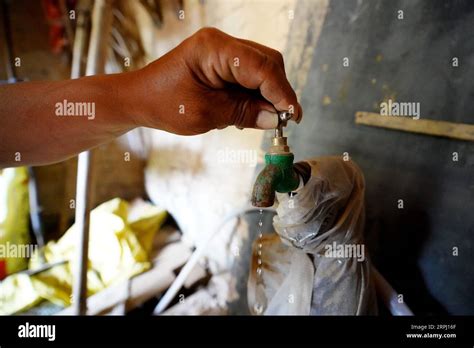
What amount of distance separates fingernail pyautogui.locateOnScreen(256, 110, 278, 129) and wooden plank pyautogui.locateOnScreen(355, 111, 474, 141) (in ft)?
1.29

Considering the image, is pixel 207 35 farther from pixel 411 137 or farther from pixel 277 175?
pixel 411 137

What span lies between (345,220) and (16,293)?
1.35 metres

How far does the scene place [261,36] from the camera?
0.96 meters

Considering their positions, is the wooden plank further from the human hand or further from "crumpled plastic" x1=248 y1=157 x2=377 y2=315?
the human hand

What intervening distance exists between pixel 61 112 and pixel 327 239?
0.63 m

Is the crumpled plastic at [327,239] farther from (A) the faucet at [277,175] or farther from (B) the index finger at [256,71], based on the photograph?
(B) the index finger at [256,71]

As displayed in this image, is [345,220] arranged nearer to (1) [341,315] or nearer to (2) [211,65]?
(1) [341,315]

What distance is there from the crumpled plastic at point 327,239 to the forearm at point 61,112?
1.30ft

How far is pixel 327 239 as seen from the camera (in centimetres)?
58

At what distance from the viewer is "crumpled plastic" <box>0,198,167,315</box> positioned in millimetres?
1124

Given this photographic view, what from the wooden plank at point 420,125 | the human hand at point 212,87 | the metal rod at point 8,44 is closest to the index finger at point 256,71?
the human hand at point 212,87

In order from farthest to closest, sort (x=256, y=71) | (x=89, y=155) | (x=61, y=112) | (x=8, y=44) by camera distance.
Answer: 1. (x=8, y=44)
2. (x=89, y=155)
3. (x=61, y=112)
4. (x=256, y=71)

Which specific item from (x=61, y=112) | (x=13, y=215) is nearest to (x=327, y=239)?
(x=61, y=112)

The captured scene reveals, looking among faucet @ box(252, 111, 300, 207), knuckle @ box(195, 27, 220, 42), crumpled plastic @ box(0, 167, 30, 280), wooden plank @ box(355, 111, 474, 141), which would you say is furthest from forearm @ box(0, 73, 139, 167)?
crumpled plastic @ box(0, 167, 30, 280)
